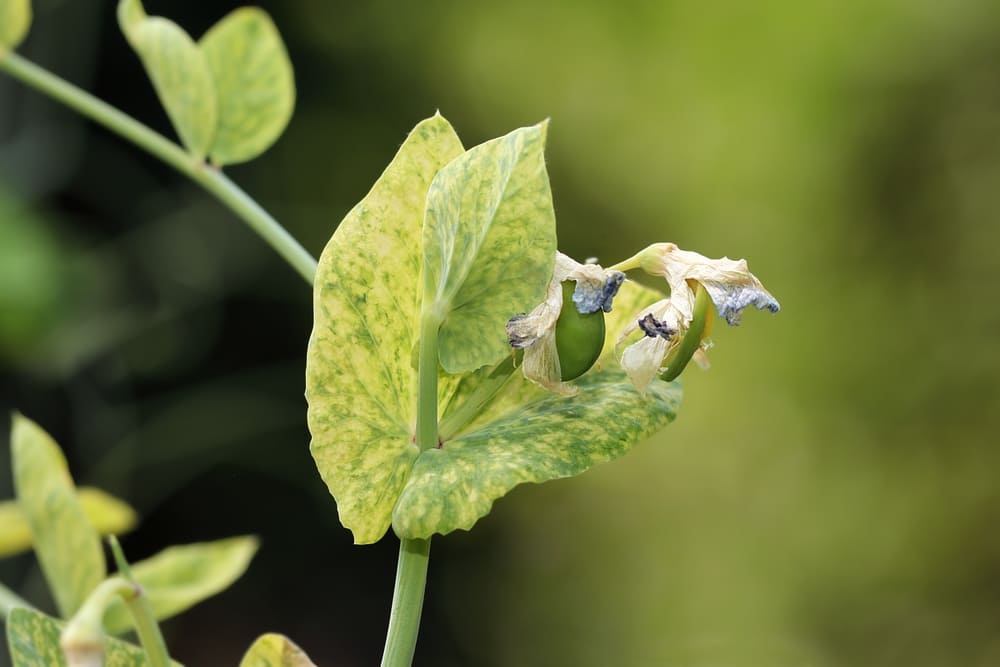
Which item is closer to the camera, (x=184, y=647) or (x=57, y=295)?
(x=57, y=295)

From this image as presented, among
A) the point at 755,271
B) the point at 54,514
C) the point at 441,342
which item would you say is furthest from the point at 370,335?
the point at 755,271

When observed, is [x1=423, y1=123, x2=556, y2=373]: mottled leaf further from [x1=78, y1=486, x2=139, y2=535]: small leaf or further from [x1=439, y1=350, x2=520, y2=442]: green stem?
[x1=78, y1=486, x2=139, y2=535]: small leaf

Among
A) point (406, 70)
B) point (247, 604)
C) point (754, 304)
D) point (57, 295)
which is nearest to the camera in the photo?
point (754, 304)

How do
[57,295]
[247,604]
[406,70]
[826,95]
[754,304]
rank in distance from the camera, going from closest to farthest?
[754,304] → [57,295] → [826,95] → [406,70] → [247,604]

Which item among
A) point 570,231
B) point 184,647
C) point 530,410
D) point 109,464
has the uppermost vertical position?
point 530,410

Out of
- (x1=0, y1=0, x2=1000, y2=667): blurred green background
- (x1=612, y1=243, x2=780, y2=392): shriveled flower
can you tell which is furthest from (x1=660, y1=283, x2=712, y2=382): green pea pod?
(x1=0, y1=0, x2=1000, y2=667): blurred green background

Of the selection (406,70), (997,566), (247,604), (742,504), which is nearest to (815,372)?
(742,504)

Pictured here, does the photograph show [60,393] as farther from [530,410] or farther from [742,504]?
[530,410]

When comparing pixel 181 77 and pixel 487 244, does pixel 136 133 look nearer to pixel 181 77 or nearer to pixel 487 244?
pixel 181 77

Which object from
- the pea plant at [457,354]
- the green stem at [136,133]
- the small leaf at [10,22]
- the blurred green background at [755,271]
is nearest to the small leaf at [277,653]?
the pea plant at [457,354]
